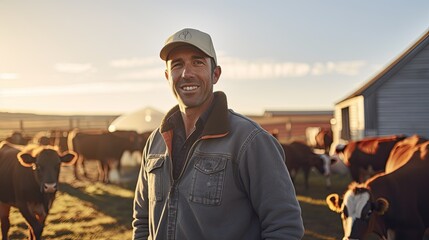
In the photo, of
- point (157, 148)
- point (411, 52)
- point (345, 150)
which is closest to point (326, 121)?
point (411, 52)

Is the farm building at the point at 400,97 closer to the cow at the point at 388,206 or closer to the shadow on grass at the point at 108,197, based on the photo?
the shadow on grass at the point at 108,197

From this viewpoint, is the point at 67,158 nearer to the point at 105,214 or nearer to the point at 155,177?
the point at 105,214

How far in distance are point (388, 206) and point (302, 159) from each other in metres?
7.86

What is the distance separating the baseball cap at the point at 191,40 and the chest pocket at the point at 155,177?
68 cm

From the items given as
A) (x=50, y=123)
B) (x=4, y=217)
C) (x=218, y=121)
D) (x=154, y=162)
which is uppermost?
(x=50, y=123)

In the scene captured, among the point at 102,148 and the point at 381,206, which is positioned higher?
the point at 102,148

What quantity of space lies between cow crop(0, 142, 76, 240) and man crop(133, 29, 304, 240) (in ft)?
14.5

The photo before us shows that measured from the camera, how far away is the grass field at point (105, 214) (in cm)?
809

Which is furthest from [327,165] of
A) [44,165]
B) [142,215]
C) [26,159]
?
[142,215]

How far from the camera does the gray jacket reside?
1965mm

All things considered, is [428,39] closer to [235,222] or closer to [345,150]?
[345,150]

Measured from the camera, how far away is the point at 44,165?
20.4 ft

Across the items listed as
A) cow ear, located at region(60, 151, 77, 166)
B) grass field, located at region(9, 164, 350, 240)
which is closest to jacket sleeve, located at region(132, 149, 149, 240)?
cow ear, located at region(60, 151, 77, 166)

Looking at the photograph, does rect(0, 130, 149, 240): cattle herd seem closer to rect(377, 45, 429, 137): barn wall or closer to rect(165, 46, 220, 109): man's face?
rect(165, 46, 220, 109): man's face
